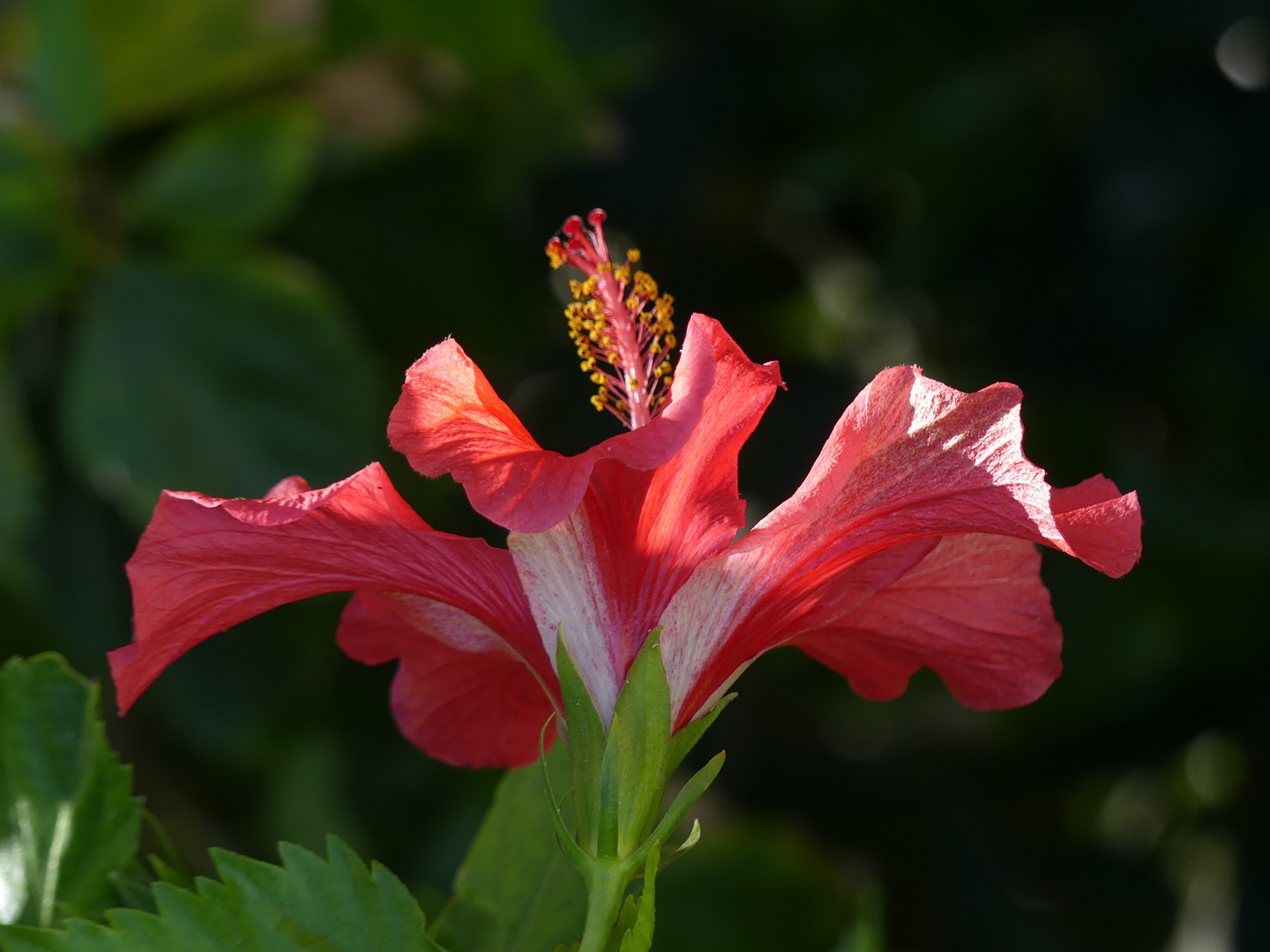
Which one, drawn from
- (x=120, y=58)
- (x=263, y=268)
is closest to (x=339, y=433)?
(x=263, y=268)

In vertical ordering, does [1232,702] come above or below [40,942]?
below

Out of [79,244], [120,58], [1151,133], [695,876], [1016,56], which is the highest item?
[120,58]

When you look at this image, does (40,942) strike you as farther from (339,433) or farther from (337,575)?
(339,433)

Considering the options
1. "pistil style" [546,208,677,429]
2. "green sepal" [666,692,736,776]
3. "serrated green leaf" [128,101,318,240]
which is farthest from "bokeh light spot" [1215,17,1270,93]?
"green sepal" [666,692,736,776]

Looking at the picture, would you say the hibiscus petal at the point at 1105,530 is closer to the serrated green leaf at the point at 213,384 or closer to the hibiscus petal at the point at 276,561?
the hibiscus petal at the point at 276,561

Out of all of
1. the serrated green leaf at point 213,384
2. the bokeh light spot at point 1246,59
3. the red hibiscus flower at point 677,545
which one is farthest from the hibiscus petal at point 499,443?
the bokeh light spot at point 1246,59

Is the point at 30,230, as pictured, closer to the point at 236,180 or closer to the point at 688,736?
the point at 236,180

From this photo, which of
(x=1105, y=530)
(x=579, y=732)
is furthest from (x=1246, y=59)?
(x=579, y=732)
